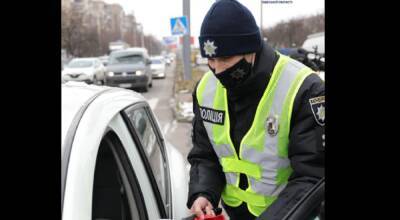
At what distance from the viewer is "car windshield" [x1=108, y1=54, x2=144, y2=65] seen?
15620mm

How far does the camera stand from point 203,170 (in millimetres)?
1746

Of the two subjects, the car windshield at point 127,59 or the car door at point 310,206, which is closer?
the car door at point 310,206

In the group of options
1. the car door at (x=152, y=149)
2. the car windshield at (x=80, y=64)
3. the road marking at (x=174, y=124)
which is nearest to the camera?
the car door at (x=152, y=149)

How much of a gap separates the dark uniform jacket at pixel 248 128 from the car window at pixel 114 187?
0.22 meters

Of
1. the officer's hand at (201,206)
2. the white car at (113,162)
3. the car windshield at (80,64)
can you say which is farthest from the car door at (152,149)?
the car windshield at (80,64)

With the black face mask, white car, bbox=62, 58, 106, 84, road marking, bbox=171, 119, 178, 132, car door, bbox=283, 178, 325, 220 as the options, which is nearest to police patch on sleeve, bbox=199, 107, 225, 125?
the black face mask

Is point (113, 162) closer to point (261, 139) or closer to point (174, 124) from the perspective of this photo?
point (261, 139)

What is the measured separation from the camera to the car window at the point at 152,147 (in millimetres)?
1946

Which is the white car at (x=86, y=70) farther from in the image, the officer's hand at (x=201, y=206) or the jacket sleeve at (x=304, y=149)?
the jacket sleeve at (x=304, y=149)

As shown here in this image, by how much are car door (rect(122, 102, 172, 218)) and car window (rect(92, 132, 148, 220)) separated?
131 millimetres
